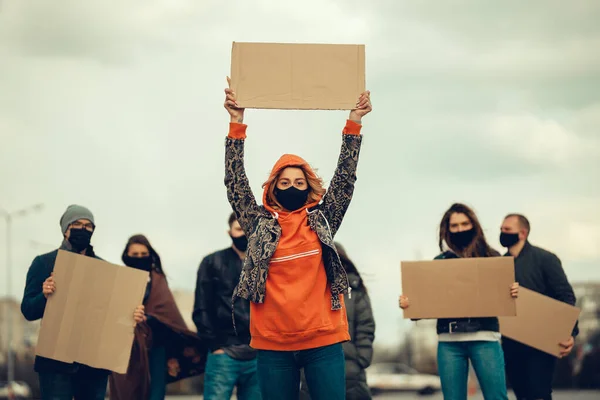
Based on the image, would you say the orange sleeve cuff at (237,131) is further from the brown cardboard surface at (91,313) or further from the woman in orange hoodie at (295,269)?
the brown cardboard surface at (91,313)

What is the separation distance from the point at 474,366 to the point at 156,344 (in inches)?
111

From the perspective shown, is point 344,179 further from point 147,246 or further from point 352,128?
point 147,246

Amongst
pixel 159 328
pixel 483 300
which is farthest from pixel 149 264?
pixel 483 300

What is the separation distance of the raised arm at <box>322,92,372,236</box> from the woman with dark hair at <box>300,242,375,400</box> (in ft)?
8.74

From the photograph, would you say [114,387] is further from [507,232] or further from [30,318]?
[507,232]

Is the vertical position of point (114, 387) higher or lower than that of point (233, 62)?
lower

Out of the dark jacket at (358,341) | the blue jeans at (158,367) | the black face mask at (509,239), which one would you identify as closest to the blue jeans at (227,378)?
the dark jacket at (358,341)

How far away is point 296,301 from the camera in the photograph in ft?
19.3

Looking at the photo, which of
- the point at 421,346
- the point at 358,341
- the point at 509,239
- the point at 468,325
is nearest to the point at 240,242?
the point at 358,341

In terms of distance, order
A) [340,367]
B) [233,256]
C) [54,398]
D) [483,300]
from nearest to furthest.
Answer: [340,367], [54,398], [483,300], [233,256]

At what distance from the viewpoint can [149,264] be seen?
30.6 feet

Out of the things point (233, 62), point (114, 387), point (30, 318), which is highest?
point (233, 62)

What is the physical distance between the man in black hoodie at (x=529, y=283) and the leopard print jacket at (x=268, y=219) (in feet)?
11.6

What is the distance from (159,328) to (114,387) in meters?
0.63
